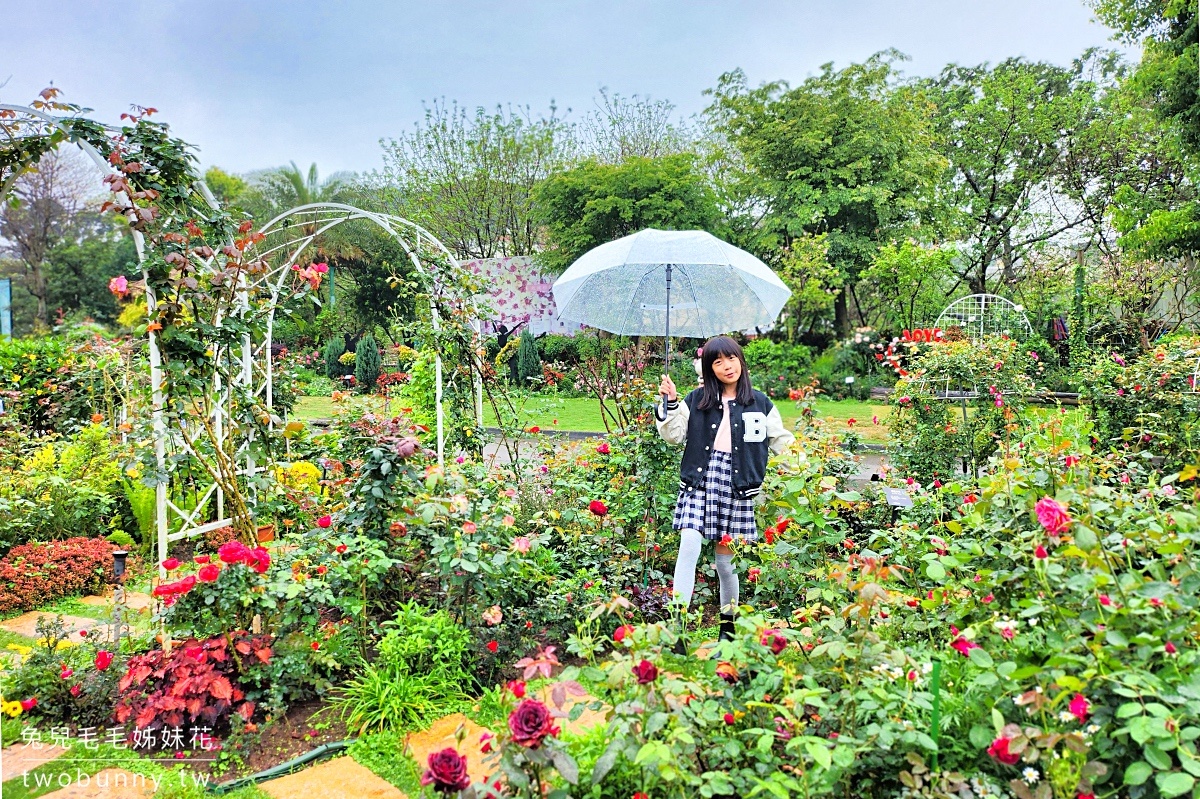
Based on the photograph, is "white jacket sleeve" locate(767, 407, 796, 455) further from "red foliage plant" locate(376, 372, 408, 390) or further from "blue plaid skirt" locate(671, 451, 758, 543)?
"red foliage plant" locate(376, 372, 408, 390)

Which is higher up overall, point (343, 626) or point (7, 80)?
point (7, 80)

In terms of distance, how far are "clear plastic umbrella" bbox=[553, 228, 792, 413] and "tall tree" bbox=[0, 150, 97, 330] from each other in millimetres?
20438

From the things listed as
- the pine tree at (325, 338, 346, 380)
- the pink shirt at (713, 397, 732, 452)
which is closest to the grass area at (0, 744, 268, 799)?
the pink shirt at (713, 397, 732, 452)

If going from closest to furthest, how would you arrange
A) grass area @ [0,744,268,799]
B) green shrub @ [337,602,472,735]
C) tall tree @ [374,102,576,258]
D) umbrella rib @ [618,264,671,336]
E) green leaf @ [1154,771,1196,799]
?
green leaf @ [1154,771,1196,799]
grass area @ [0,744,268,799]
green shrub @ [337,602,472,735]
umbrella rib @ [618,264,671,336]
tall tree @ [374,102,576,258]

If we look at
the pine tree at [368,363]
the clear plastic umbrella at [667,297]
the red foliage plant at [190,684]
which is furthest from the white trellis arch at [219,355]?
the pine tree at [368,363]

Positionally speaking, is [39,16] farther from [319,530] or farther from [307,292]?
[319,530]

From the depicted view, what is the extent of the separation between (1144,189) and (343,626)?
18.1 meters

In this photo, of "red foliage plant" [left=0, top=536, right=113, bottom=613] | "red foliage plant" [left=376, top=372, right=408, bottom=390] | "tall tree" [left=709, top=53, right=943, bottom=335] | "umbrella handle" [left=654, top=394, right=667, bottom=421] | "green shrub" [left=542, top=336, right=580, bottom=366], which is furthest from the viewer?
"green shrub" [left=542, top=336, right=580, bottom=366]

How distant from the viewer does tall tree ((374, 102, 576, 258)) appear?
17234 millimetres

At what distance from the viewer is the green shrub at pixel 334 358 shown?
15.2 meters

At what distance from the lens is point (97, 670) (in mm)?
2543

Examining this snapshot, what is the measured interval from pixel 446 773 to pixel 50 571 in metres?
3.59

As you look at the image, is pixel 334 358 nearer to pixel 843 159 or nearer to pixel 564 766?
pixel 843 159

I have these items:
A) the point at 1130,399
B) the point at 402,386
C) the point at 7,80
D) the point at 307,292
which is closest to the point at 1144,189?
the point at 1130,399
